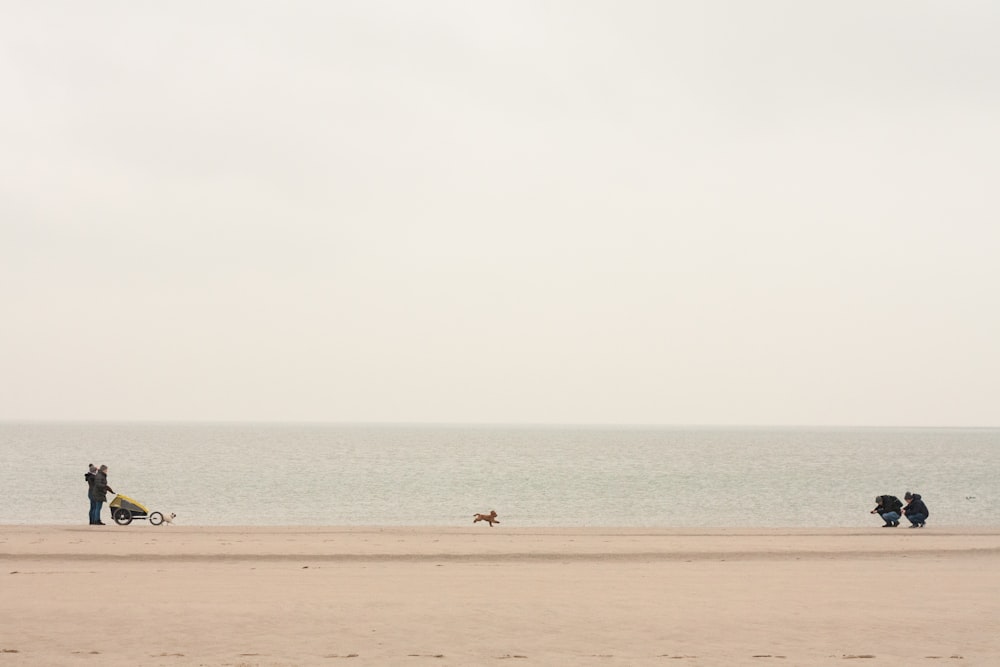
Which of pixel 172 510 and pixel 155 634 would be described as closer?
pixel 155 634

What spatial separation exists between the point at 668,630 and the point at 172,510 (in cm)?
3451

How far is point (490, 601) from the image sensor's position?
15242 mm

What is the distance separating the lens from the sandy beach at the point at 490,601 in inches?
459

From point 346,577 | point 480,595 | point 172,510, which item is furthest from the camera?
point 172,510

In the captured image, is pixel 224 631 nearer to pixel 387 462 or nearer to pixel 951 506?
pixel 951 506

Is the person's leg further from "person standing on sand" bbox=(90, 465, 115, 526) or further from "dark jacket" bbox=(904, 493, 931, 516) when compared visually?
"person standing on sand" bbox=(90, 465, 115, 526)

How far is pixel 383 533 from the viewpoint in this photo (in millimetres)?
26812

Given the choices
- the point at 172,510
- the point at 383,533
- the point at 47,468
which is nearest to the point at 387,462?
the point at 47,468

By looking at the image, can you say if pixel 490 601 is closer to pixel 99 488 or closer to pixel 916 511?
pixel 99 488

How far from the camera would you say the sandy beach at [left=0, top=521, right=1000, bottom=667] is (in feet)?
38.3

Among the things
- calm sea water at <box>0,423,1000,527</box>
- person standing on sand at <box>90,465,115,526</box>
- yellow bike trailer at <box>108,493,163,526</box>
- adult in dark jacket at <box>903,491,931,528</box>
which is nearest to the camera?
person standing on sand at <box>90,465,115,526</box>

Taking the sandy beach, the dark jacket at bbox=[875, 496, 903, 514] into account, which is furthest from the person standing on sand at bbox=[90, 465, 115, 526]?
the dark jacket at bbox=[875, 496, 903, 514]

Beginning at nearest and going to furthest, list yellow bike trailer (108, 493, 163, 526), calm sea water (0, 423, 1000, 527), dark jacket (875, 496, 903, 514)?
yellow bike trailer (108, 493, 163, 526)
dark jacket (875, 496, 903, 514)
calm sea water (0, 423, 1000, 527)

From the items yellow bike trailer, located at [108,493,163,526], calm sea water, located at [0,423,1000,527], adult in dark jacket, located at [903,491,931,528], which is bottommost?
calm sea water, located at [0,423,1000,527]
